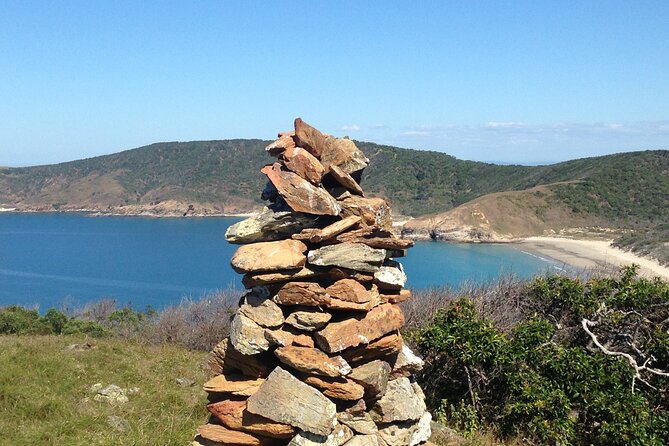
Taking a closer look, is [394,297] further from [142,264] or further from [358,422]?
[142,264]

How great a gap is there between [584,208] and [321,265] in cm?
9808

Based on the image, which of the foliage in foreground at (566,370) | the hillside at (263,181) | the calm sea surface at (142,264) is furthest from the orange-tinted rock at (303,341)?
the hillside at (263,181)

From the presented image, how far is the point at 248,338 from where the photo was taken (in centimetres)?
707

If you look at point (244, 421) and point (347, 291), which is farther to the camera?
point (347, 291)

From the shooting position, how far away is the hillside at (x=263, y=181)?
100 metres

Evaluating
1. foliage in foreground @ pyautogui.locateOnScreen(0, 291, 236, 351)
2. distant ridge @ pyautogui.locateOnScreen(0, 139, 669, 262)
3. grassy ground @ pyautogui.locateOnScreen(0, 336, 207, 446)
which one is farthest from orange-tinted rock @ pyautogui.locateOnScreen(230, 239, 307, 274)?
distant ridge @ pyautogui.locateOnScreen(0, 139, 669, 262)

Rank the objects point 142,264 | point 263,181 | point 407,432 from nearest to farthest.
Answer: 1. point 407,432
2. point 142,264
3. point 263,181

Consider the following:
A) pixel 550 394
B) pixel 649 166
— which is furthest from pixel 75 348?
pixel 649 166

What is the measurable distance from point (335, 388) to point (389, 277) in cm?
177

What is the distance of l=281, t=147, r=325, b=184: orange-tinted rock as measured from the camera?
7.71m

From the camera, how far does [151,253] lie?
87562 mm

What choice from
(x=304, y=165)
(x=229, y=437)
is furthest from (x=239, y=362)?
(x=304, y=165)

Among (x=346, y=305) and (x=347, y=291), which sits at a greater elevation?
(x=347, y=291)

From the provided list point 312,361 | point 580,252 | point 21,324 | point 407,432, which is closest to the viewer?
point 312,361
